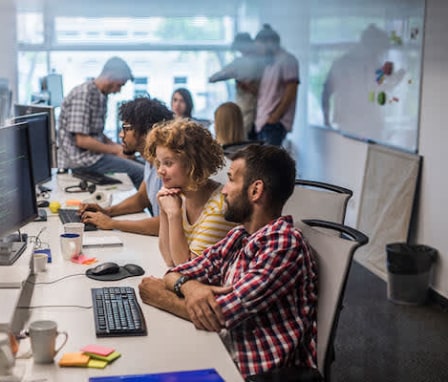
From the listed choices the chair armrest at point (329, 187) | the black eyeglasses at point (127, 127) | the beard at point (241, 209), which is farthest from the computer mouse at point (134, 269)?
the black eyeglasses at point (127, 127)

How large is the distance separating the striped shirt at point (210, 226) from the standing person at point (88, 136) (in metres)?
2.31

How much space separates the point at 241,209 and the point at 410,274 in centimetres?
234

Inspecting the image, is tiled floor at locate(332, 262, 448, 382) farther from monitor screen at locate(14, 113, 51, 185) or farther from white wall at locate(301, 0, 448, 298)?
monitor screen at locate(14, 113, 51, 185)

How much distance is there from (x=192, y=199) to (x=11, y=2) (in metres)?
3.69

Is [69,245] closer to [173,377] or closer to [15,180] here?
[15,180]

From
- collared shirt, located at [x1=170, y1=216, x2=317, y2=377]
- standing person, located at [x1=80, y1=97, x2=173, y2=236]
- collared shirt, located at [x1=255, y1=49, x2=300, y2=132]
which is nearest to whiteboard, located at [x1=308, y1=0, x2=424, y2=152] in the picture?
collared shirt, located at [x1=255, y1=49, x2=300, y2=132]

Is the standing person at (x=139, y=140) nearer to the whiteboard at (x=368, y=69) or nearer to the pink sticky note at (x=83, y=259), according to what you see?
the pink sticky note at (x=83, y=259)

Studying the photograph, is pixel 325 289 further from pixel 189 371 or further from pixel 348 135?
pixel 348 135

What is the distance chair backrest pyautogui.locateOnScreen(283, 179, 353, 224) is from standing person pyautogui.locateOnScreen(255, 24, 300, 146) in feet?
10.7

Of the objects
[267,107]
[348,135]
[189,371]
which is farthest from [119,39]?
[189,371]

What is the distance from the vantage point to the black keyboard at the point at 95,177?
167 inches

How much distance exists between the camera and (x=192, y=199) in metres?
2.60

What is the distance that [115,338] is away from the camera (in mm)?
1820

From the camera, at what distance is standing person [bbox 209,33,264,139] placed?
18.9 feet
